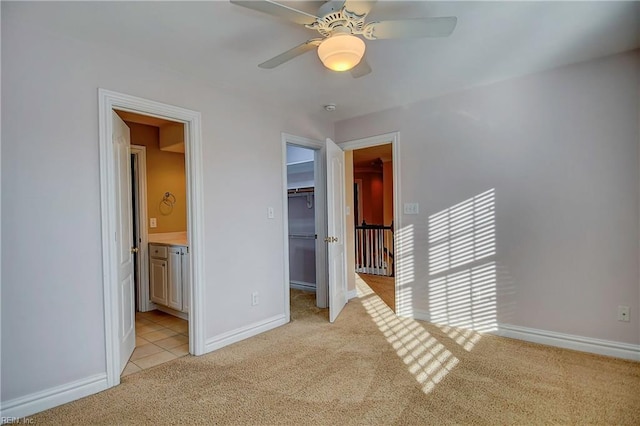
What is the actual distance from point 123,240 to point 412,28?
2.53 meters

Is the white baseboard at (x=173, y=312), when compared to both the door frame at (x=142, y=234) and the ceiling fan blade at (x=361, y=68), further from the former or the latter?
the ceiling fan blade at (x=361, y=68)

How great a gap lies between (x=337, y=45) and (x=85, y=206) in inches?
75.1

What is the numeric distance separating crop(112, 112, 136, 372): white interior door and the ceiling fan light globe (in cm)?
165

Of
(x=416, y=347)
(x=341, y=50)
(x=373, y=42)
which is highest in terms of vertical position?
(x=373, y=42)

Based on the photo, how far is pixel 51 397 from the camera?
2.03 metres

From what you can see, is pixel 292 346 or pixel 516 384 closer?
pixel 516 384

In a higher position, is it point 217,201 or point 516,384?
point 217,201

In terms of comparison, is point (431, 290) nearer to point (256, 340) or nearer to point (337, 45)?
point (256, 340)

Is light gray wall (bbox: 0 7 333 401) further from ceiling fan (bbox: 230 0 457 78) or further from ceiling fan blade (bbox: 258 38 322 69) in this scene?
ceiling fan (bbox: 230 0 457 78)

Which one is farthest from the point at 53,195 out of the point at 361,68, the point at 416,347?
the point at 416,347

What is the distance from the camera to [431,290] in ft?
11.4

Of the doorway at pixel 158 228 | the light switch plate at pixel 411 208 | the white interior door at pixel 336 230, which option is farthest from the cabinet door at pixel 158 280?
the light switch plate at pixel 411 208

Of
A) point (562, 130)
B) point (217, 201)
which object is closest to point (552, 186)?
point (562, 130)

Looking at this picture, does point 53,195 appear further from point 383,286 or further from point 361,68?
point 383,286
